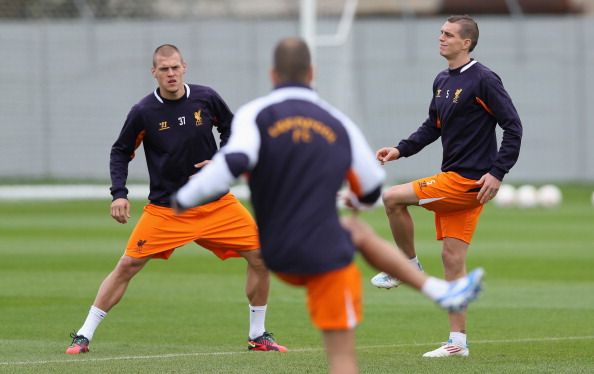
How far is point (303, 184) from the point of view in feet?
21.1

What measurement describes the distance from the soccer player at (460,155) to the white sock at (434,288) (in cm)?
305

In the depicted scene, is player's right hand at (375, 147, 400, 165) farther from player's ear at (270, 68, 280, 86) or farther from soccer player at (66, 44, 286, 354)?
player's ear at (270, 68, 280, 86)

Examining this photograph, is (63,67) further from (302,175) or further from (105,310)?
(302,175)

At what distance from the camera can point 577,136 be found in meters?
38.5

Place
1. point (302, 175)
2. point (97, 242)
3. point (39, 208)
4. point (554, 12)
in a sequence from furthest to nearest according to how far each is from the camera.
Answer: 1. point (554, 12)
2. point (39, 208)
3. point (97, 242)
4. point (302, 175)

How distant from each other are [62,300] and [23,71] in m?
24.9

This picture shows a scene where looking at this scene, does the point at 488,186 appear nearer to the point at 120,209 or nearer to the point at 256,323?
the point at 256,323

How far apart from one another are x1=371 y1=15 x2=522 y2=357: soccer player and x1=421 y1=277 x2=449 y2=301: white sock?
305 centimetres

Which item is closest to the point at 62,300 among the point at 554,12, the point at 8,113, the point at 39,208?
the point at 39,208

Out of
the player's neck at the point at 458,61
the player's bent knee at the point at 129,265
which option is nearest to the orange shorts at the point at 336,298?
the player's neck at the point at 458,61

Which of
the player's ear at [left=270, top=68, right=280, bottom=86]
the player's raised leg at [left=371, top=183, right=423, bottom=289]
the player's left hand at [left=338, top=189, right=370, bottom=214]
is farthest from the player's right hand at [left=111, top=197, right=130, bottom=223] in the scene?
the player's ear at [left=270, top=68, right=280, bottom=86]

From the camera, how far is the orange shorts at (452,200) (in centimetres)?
991

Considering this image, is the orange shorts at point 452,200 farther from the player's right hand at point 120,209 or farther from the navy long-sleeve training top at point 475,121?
the player's right hand at point 120,209

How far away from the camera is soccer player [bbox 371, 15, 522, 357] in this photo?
383 inches
